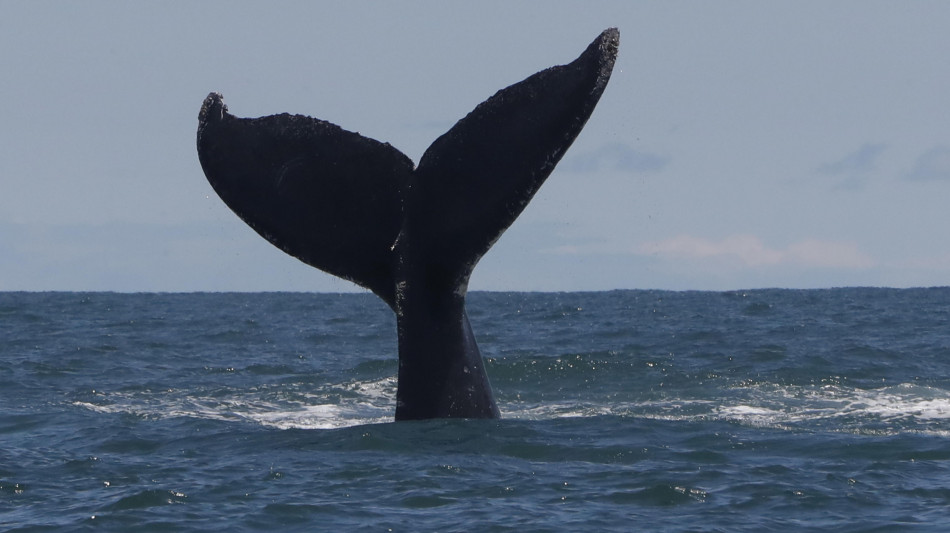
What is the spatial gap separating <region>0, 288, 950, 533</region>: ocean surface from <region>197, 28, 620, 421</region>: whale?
978mm

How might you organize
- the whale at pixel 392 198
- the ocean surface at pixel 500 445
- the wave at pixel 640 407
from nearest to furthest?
the ocean surface at pixel 500 445 → the whale at pixel 392 198 → the wave at pixel 640 407

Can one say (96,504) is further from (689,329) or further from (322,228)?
(689,329)

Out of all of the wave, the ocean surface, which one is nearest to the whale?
the ocean surface

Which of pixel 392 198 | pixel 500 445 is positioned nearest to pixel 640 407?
pixel 500 445

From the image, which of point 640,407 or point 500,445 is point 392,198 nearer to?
point 500,445

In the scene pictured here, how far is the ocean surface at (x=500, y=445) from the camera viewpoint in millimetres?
7789

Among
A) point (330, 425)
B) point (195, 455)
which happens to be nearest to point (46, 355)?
point (330, 425)

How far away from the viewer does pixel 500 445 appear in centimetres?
954

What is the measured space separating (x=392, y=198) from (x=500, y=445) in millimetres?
1986

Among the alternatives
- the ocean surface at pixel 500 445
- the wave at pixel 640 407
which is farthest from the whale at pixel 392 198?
the wave at pixel 640 407

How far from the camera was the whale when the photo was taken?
334 inches

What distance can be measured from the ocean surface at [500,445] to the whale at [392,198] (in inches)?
38.5

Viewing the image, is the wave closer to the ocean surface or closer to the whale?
the ocean surface

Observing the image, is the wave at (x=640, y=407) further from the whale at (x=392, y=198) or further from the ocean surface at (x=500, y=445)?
the whale at (x=392, y=198)
